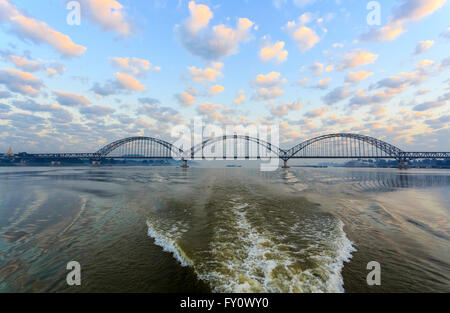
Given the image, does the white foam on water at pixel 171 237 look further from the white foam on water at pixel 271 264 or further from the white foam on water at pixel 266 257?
the white foam on water at pixel 271 264

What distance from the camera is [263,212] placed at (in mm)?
11305

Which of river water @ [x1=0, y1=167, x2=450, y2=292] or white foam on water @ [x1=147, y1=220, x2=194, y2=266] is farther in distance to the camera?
white foam on water @ [x1=147, y1=220, x2=194, y2=266]

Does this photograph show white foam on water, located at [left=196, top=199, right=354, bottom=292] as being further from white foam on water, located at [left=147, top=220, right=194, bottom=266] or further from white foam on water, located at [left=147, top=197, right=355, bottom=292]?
white foam on water, located at [left=147, top=220, right=194, bottom=266]

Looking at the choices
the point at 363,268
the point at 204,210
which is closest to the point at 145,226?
the point at 204,210

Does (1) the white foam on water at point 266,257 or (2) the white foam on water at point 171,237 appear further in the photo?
(2) the white foam on water at point 171,237

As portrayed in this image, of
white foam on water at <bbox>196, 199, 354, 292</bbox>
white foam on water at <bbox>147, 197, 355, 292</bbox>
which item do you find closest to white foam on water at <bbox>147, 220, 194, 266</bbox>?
white foam on water at <bbox>147, 197, 355, 292</bbox>

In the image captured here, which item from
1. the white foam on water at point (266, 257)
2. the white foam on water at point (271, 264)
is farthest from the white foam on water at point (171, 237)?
the white foam on water at point (271, 264)

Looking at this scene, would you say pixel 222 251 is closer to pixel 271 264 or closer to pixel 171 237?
pixel 271 264

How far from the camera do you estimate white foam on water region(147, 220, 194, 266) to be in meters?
5.65

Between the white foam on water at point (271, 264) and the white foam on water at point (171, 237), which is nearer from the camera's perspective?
the white foam on water at point (271, 264)

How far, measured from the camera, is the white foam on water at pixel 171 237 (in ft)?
18.5

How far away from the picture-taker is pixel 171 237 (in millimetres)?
7227
